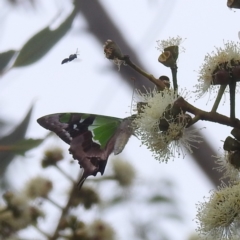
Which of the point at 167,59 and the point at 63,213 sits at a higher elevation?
the point at 167,59

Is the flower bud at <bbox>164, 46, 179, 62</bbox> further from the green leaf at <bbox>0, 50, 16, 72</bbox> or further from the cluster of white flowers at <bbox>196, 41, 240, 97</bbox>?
the green leaf at <bbox>0, 50, 16, 72</bbox>

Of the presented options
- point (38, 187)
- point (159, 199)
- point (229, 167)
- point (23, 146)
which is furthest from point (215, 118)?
point (159, 199)

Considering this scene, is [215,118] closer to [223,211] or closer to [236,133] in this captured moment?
[236,133]

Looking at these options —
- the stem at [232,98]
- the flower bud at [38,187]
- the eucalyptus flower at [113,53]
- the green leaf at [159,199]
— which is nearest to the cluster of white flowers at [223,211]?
the stem at [232,98]

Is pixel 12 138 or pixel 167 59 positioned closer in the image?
pixel 167 59

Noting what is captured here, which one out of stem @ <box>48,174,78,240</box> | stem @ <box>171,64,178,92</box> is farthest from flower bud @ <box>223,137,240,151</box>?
stem @ <box>48,174,78,240</box>

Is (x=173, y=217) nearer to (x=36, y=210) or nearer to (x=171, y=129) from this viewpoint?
(x=36, y=210)
